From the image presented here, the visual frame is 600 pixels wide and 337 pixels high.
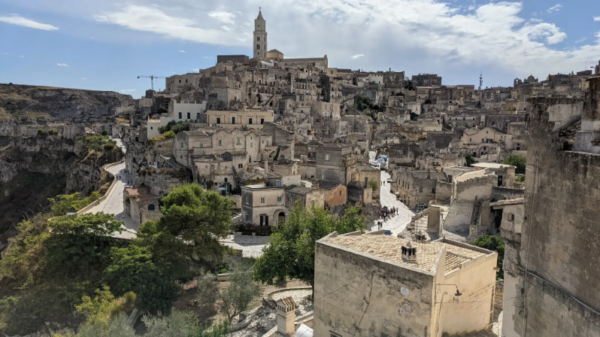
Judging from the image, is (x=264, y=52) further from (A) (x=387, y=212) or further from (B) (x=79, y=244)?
(B) (x=79, y=244)

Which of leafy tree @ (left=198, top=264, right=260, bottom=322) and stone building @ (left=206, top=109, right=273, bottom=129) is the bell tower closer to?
stone building @ (left=206, top=109, right=273, bottom=129)

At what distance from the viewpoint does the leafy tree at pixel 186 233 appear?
939 inches

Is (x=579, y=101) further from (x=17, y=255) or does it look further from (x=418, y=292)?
(x=17, y=255)

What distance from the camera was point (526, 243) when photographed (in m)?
9.16

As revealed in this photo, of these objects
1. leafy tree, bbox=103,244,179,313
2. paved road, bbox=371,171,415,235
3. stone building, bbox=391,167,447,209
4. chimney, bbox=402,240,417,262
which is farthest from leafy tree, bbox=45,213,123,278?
stone building, bbox=391,167,447,209

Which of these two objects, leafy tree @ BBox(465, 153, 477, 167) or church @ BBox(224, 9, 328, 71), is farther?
church @ BBox(224, 9, 328, 71)

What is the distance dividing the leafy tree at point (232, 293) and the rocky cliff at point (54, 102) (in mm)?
109990

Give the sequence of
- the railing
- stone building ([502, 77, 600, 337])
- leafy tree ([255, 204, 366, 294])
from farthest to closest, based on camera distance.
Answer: the railing
leafy tree ([255, 204, 366, 294])
stone building ([502, 77, 600, 337])

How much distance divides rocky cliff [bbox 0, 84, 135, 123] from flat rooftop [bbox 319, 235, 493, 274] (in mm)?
118647

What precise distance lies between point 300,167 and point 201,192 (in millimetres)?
11022

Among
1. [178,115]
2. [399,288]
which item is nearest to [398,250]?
[399,288]

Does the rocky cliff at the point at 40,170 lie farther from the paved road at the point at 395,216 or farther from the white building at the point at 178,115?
the paved road at the point at 395,216

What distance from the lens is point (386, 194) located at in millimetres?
41031

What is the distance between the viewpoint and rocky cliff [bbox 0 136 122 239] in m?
57.3
